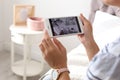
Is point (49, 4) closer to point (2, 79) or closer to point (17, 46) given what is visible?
point (17, 46)

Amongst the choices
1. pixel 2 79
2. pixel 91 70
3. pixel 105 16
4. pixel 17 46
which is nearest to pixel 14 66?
pixel 2 79

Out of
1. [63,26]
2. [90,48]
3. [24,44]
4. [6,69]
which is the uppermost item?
[63,26]

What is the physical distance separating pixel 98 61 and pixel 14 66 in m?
1.65

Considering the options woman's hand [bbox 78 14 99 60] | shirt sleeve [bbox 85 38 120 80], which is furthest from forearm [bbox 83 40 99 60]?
shirt sleeve [bbox 85 38 120 80]

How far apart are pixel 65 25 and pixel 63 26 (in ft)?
0.05

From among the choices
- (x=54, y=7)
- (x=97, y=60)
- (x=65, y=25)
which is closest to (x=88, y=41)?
(x=65, y=25)

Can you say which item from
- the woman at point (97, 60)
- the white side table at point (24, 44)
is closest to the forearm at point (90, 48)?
the woman at point (97, 60)

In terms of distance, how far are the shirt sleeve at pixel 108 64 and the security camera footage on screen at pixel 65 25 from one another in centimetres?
42

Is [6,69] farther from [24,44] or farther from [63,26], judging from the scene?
[63,26]

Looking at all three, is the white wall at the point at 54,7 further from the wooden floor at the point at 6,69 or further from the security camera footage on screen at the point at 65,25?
the security camera footage on screen at the point at 65,25

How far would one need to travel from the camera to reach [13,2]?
2.56 meters

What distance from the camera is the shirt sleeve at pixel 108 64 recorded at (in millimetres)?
721

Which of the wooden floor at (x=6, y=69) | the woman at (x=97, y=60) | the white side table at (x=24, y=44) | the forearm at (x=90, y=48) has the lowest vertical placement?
the wooden floor at (x=6, y=69)

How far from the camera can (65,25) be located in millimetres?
1201
